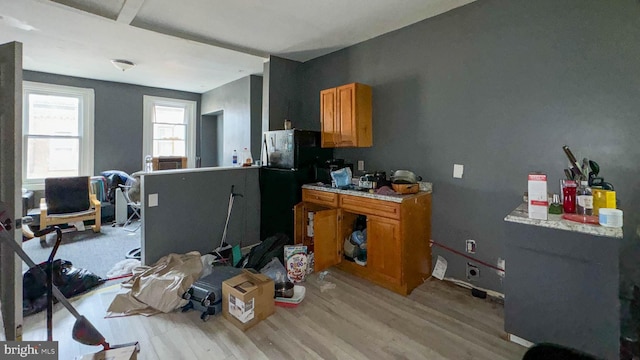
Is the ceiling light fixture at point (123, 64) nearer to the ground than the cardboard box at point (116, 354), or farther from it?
farther from it

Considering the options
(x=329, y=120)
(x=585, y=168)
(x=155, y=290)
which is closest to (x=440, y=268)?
(x=585, y=168)

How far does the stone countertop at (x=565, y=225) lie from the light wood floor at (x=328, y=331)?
86cm

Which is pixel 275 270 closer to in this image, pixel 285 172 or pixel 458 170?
pixel 285 172

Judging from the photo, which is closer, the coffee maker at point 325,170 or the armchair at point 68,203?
the coffee maker at point 325,170

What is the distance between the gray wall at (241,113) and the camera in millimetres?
5160

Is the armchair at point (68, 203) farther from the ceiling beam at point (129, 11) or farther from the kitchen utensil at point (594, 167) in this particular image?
the kitchen utensil at point (594, 167)

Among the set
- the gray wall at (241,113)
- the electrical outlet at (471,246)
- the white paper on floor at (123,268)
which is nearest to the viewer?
the electrical outlet at (471,246)

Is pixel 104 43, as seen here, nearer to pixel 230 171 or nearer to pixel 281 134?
pixel 230 171

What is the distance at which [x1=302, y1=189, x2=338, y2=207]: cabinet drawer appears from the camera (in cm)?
309

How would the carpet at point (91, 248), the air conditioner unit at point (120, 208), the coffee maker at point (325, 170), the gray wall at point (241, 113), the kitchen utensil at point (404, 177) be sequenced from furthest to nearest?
the gray wall at point (241, 113) < the air conditioner unit at point (120, 208) < the coffee maker at point (325, 170) < the carpet at point (91, 248) < the kitchen utensil at point (404, 177)

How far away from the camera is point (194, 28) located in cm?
322

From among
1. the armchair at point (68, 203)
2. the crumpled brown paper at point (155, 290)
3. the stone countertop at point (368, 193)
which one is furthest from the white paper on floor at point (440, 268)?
the armchair at point (68, 203)

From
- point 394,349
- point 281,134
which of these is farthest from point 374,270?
point 281,134

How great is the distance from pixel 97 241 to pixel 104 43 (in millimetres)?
2679
